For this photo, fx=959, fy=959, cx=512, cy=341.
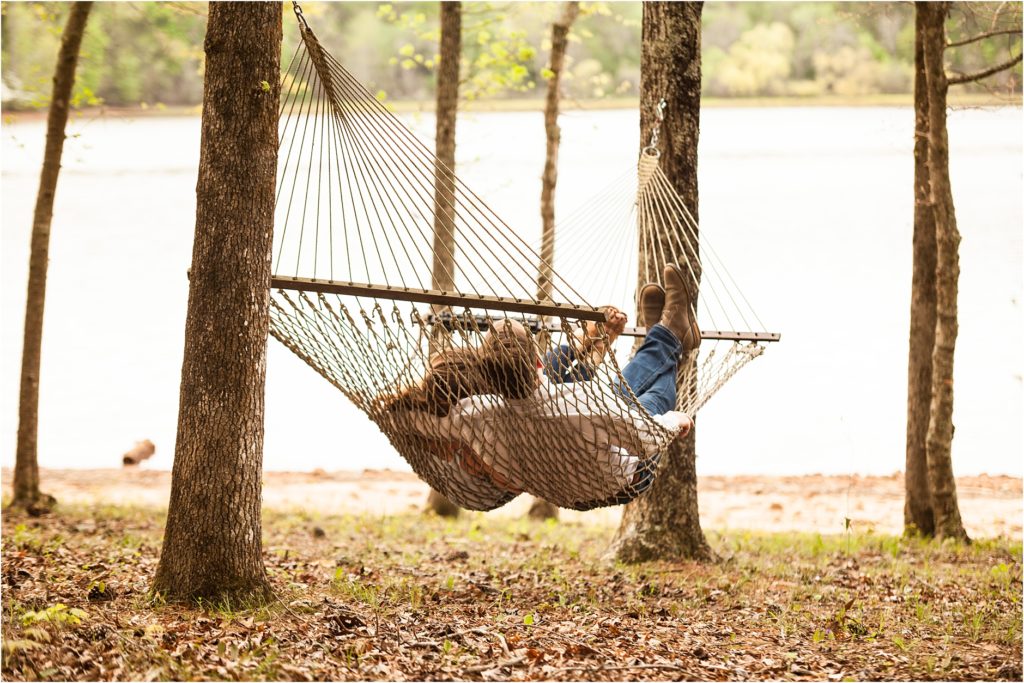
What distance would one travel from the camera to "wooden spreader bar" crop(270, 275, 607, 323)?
217 centimetres

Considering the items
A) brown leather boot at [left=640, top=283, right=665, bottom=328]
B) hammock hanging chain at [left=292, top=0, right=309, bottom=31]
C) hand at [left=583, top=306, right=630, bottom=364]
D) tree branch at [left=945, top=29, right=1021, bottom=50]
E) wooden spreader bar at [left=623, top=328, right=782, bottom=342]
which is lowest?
hand at [left=583, top=306, right=630, bottom=364]

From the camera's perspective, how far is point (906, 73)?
8.74 metres

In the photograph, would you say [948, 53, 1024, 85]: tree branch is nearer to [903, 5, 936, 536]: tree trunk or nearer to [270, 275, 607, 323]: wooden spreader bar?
[903, 5, 936, 536]: tree trunk

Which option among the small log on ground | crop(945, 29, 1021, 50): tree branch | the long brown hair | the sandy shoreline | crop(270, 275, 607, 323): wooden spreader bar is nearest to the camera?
crop(270, 275, 607, 323): wooden spreader bar

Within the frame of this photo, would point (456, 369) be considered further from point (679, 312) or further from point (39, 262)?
point (39, 262)

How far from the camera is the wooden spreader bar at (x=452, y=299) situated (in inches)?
85.6

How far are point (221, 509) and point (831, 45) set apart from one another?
334 inches

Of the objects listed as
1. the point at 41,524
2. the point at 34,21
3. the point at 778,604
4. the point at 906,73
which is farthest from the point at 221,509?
the point at 906,73

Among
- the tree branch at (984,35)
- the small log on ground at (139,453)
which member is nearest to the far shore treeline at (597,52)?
the tree branch at (984,35)

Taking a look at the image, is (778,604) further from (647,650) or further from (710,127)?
(710,127)

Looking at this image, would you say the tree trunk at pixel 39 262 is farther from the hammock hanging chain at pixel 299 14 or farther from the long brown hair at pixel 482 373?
the long brown hair at pixel 482 373

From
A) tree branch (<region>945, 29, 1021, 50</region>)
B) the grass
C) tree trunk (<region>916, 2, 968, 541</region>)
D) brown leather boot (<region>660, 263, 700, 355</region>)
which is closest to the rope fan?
brown leather boot (<region>660, 263, 700, 355</region>)

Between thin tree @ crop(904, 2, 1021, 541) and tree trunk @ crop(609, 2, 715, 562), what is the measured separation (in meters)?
1.20

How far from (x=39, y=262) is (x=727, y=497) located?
4.68m
